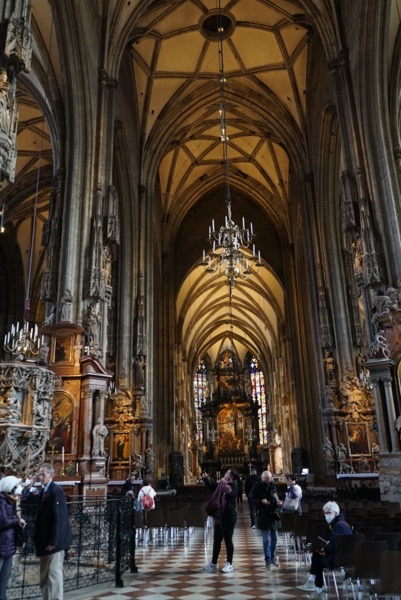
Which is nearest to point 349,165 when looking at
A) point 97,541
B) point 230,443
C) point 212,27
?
point 212,27

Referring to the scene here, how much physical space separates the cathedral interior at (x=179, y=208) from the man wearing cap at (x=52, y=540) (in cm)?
206

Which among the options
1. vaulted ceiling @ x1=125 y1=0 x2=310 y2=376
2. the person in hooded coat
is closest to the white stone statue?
vaulted ceiling @ x1=125 y1=0 x2=310 y2=376

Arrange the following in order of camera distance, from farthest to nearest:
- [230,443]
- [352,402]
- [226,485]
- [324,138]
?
[230,443] → [324,138] → [352,402] → [226,485]

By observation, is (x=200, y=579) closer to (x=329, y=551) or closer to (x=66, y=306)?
(x=329, y=551)

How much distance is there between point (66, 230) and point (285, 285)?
18.4m

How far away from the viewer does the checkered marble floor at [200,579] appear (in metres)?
5.31

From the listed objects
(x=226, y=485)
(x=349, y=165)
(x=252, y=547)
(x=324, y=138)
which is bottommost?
(x=252, y=547)

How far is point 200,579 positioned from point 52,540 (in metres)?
2.67

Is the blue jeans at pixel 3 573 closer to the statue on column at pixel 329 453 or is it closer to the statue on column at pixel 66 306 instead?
the statue on column at pixel 66 306

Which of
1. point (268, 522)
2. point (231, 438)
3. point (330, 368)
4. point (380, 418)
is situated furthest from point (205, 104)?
point (231, 438)

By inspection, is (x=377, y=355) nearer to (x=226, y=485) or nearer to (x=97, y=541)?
(x=226, y=485)

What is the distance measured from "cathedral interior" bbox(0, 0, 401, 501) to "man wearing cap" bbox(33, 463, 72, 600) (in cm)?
206

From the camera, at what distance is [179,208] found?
100 ft

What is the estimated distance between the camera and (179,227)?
31.4 metres
